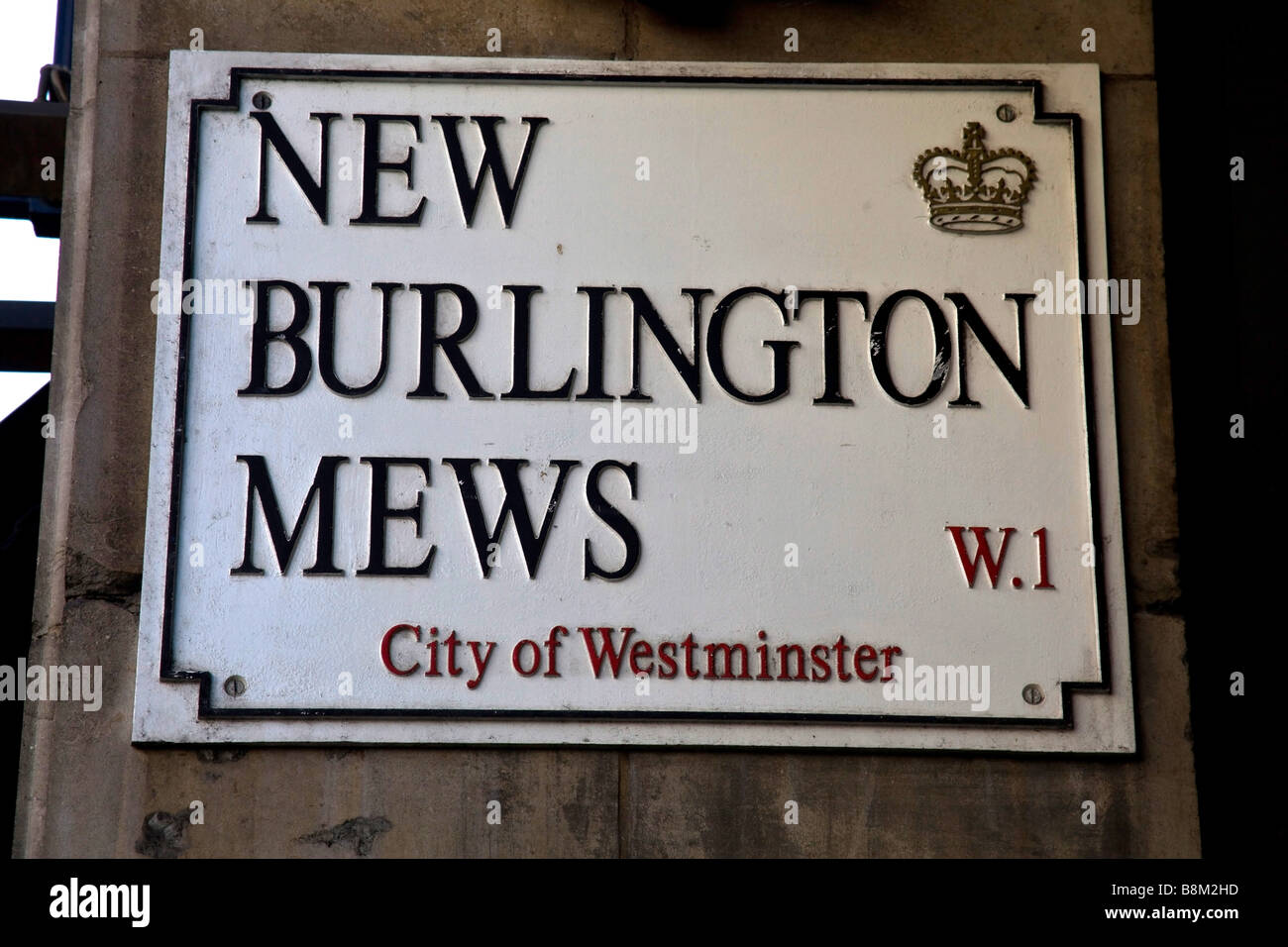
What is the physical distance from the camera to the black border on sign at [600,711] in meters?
2.94

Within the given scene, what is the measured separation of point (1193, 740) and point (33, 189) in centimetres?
369

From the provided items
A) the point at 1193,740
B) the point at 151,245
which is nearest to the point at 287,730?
the point at 151,245

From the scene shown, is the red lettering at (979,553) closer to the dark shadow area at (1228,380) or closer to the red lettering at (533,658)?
the dark shadow area at (1228,380)

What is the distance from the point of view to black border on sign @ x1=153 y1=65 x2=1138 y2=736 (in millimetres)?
2938

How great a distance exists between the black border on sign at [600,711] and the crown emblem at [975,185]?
13 cm

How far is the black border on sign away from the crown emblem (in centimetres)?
13

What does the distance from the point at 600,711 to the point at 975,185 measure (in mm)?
1525

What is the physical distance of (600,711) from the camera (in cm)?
295
